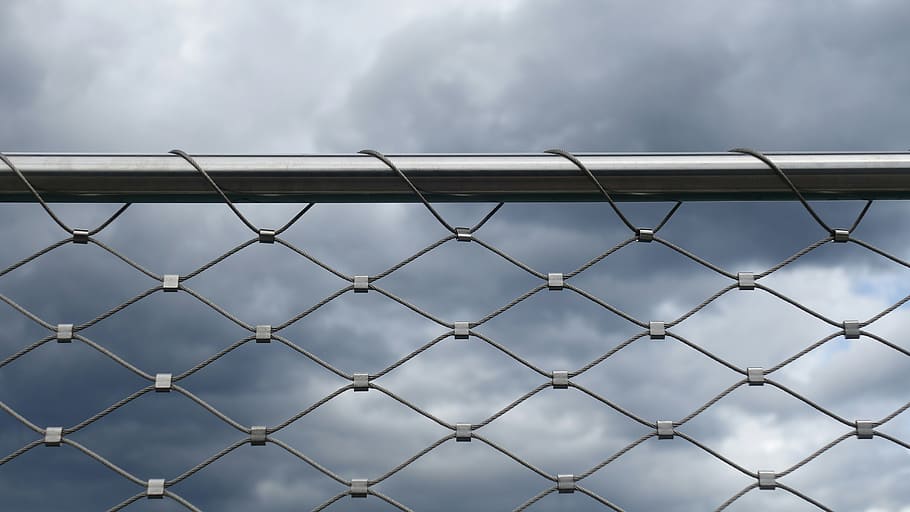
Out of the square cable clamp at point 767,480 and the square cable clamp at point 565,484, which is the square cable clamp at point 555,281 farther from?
the square cable clamp at point 767,480

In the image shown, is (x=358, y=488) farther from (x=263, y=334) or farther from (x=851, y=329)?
(x=851, y=329)

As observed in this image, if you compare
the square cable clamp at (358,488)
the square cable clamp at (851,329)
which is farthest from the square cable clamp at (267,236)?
the square cable clamp at (851,329)

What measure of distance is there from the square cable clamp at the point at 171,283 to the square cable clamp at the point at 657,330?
62cm

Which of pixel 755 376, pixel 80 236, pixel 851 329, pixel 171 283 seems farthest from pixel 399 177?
pixel 851 329

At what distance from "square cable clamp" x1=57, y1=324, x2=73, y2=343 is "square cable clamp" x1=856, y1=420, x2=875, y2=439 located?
1.02 metres

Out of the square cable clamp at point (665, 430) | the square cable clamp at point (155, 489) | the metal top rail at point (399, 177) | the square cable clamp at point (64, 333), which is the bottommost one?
the square cable clamp at point (155, 489)

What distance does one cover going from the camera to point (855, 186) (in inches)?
48.7

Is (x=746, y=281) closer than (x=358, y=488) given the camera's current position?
No

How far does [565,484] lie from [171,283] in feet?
1.84

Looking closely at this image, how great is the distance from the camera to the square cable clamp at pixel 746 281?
122cm

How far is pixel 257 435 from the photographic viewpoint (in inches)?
44.4

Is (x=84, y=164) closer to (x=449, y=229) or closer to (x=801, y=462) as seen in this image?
(x=449, y=229)

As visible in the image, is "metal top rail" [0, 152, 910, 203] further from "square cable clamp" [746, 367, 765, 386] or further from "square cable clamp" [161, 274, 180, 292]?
"square cable clamp" [746, 367, 765, 386]

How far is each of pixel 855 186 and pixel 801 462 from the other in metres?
0.37
